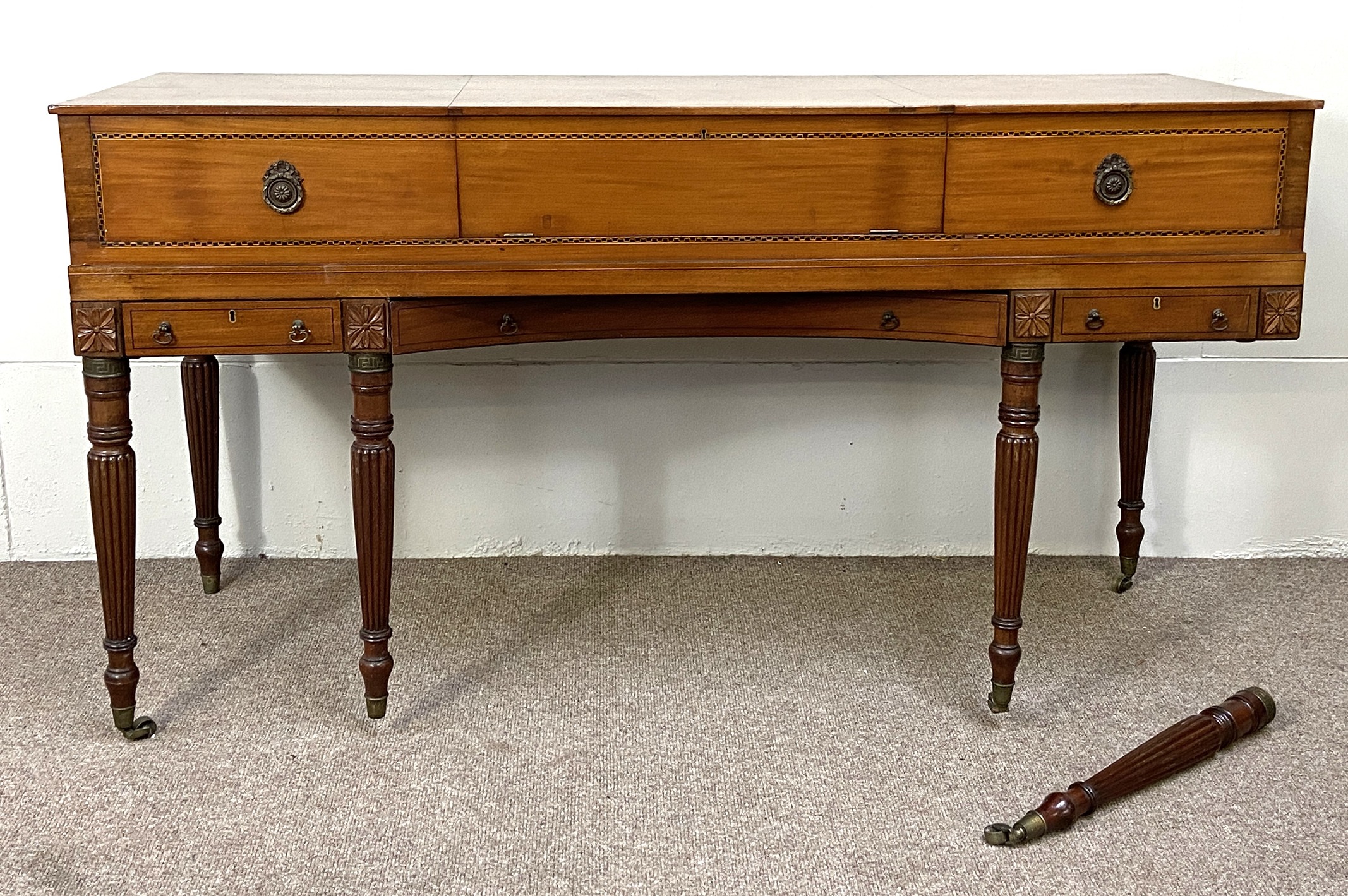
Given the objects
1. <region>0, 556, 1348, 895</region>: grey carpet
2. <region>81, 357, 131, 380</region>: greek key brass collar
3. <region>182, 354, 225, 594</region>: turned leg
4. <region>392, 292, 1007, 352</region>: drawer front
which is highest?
<region>392, 292, 1007, 352</region>: drawer front

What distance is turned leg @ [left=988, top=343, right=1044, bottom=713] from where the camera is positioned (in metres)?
2.28

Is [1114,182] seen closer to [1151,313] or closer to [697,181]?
[1151,313]

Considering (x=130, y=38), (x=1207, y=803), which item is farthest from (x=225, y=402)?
(x=1207, y=803)

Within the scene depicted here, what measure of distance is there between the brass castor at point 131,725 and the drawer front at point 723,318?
786 mm

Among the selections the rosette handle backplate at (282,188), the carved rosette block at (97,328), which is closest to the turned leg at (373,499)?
the rosette handle backplate at (282,188)

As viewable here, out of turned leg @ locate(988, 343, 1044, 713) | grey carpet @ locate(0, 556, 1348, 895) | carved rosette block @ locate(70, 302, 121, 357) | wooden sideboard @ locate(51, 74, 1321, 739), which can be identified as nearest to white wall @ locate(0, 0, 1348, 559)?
grey carpet @ locate(0, 556, 1348, 895)

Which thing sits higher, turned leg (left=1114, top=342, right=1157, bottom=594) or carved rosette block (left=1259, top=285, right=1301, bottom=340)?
carved rosette block (left=1259, top=285, right=1301, bottom=340)

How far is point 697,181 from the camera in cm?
216

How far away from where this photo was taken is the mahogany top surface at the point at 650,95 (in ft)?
6.93

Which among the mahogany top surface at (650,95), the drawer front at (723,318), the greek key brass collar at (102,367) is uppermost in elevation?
the mahogany top surface at (650,95)

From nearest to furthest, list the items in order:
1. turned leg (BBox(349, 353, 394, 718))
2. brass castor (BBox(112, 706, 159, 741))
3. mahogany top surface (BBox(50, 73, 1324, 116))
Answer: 1. mahogany top surface (BBox(50, 73, 1324, 116))
2. turned leg (BBox(349, 353, 394, 718))
3. brass castor (BBox(112, 706, 159, 741))

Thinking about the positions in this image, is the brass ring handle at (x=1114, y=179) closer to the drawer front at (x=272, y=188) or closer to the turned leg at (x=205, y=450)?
the drawer front at (x=272, y=188)

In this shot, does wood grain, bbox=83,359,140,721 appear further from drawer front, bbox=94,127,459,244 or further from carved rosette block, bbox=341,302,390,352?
carved rosette block, bbox=341,302,390,352

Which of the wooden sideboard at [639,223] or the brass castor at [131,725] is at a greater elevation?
the wooden sideboard at [639,223]
